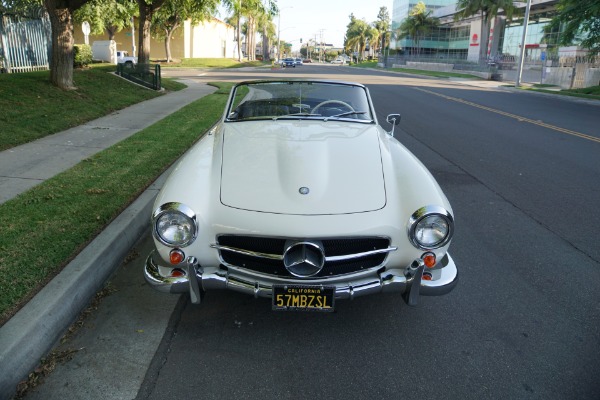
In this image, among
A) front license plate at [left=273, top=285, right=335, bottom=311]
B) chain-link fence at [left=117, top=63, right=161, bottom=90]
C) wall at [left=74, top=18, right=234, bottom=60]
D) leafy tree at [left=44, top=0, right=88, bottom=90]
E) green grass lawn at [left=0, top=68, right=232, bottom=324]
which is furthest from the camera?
wall at [left=74, top=18, right=234, bottom=60]

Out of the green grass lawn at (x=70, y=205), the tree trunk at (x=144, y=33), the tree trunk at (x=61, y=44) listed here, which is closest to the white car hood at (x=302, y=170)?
the green grass lawn at (x=70, y=205)

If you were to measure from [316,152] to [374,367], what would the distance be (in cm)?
156

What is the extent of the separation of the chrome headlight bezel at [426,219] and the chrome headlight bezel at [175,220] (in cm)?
130

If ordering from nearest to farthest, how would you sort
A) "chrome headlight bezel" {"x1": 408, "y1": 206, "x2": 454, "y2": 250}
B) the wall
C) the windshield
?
"chrome headlight bezel" {"x1": 408, "y1": 206, "x2": 454, "y2": 250}, the windshield, the wall

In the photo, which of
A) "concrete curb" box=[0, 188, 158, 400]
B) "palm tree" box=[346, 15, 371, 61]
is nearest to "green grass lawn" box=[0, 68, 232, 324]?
"concrete curb" box=[0, 188, 158, 400]

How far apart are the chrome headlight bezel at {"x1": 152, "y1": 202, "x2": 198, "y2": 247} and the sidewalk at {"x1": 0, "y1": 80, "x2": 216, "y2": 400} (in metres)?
0.75

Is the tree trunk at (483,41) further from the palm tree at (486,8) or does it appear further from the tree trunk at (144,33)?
the tree trunk at (144,33)

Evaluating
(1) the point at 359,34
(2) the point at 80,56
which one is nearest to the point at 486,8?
(2) the point at 80,56

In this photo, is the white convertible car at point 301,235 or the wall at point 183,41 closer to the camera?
the white convertible car at point 301,235

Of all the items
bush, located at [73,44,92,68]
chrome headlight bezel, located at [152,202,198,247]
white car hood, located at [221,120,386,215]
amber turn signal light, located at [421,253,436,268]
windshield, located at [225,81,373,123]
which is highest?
bush, located at [73,44,92,68]

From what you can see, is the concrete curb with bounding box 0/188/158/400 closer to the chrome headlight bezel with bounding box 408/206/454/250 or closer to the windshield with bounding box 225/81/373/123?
the windshield with bounding box 225/81/373/123

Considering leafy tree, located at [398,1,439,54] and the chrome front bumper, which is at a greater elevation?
leafy tree, located at [398,1,439,54]

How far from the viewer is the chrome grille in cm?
295

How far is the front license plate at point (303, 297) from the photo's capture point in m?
2.85
